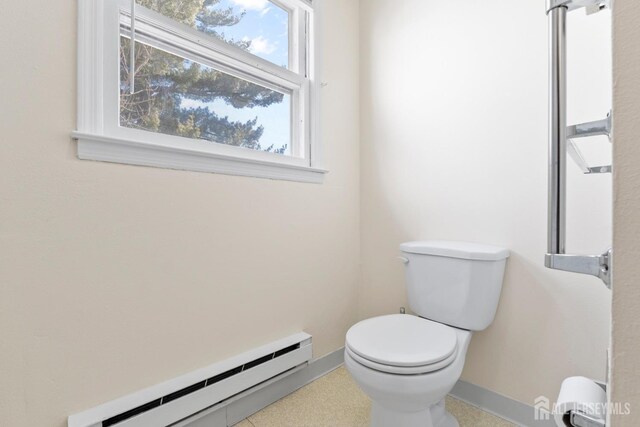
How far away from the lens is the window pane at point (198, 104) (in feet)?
3.70

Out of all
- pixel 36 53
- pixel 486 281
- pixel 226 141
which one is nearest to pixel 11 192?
pixel 36 53

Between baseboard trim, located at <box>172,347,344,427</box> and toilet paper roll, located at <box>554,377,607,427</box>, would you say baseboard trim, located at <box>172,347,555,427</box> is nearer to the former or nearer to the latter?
baseboard trim, located at <box>172,347,344,427</box>

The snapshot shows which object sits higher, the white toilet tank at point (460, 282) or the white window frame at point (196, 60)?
the white window frame at point (196, 60)

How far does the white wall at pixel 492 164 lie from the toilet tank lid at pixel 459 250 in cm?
7

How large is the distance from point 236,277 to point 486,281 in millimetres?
1026

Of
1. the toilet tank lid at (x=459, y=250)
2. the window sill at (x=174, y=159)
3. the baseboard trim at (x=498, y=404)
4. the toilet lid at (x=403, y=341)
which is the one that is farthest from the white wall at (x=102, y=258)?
the baseboard trim at (x=498, y=404)

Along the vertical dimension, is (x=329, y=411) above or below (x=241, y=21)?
below

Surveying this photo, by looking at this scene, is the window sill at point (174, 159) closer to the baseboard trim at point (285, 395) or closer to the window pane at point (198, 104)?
the window pane at point (198, 104)

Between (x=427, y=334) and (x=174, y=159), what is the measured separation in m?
1.13

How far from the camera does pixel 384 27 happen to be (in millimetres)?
1738

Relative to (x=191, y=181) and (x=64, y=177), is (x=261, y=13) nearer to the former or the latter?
(x=191, y=181)

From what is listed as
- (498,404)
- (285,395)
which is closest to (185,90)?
(285,395)

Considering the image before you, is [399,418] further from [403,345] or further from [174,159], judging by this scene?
[174,159]

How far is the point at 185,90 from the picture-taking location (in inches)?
48.7
